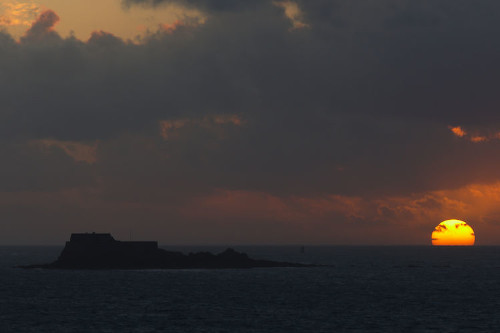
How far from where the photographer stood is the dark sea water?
71125 millimetres

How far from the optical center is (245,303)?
298 feet

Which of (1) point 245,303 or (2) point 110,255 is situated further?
(2) point 110,255

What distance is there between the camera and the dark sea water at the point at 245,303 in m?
71.1

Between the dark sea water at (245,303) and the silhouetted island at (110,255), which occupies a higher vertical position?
the silhouetted island at (110,255)

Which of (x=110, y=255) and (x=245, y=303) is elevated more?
(x=110, y=255)

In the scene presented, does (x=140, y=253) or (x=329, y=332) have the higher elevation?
(x=140, y=253)

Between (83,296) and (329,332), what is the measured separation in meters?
42.2

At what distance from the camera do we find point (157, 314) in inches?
3110

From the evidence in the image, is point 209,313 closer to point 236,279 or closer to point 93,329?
point 93,329

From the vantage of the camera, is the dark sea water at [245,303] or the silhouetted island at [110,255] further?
the silhouetted island at [110,255]

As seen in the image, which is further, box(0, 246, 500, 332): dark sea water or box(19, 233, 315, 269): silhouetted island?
box(19, 233, 315, 269): silhouetted island

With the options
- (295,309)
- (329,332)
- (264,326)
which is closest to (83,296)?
(295,309)

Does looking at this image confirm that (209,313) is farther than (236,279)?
No

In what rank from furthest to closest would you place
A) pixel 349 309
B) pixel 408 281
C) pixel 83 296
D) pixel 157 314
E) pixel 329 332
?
pixel 408 281, pixel 83 296, pixel 349 309, pixel 157 314, pixel 329 332
